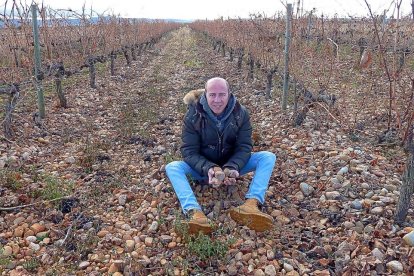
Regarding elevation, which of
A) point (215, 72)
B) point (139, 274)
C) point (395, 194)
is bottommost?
point (139, 274)

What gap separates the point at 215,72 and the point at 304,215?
10024 millimetres

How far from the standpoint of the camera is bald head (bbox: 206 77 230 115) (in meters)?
3.93

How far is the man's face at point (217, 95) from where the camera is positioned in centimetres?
393

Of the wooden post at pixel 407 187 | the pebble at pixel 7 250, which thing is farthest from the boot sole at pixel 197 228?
the wooden post at pixel 407 187

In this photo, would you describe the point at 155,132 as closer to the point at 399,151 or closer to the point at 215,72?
the point at 399,151

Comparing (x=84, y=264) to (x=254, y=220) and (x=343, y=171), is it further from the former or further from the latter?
(x=343, y=171)

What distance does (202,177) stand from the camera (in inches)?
169

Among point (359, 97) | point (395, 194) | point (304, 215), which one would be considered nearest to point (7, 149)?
point (304, 215)

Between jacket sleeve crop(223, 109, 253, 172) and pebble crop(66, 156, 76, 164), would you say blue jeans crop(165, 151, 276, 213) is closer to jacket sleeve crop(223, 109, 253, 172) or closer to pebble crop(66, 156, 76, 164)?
jacket sleeve crop(223, 109, 253, 172)

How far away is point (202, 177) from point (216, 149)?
0.36 meters

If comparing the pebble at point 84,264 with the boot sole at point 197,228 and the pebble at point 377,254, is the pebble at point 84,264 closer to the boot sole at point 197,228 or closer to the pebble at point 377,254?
the boot sole at point 197,228

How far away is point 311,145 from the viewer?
5.68m

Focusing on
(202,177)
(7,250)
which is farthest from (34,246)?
(202,177)

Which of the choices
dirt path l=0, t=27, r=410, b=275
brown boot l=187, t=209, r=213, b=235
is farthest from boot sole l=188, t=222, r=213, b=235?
dirt path l=0, t=27, r=410, b=275
